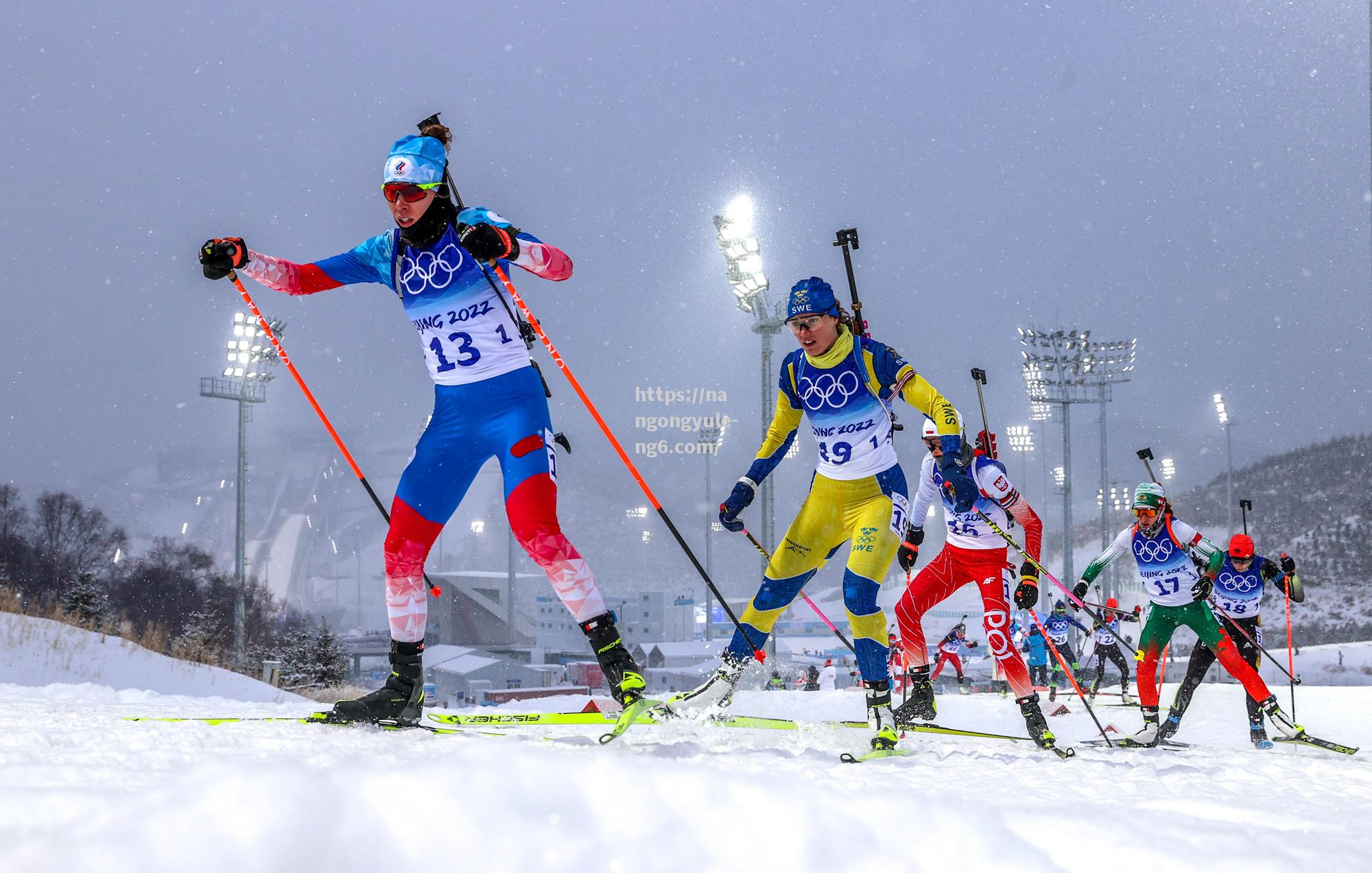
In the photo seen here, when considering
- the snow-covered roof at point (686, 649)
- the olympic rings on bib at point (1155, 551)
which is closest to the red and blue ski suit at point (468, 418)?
the olympic rings on bib at point (1155, 551)

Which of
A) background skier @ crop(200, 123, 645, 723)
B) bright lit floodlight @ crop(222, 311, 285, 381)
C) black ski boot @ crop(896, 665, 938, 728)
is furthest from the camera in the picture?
bright lit floodlight @ crop(222, 311, 285, 381)

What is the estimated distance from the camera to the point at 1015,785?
9.91 ft

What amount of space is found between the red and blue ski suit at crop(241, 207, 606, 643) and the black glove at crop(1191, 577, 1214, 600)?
5.24 m

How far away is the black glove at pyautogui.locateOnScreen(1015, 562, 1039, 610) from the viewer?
5.48 meters

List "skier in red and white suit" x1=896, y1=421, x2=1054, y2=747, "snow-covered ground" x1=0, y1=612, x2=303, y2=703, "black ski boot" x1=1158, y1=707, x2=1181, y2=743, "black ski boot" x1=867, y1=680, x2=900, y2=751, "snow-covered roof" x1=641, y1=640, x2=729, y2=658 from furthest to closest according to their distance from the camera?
"snow-covered roof" x1=641, y1=640, x2=729, y2=658, "snow-covered ground" x1=0, y1=612, x2=303, y2=703, "black ski boot" x1=1158, y1=707, x2=1181, y2=743, "skier in red and white suit" x1=896, y1=421, x2=1054, y2=747, "black ski boot" x1=867, y1=680, x2=900, y2=751

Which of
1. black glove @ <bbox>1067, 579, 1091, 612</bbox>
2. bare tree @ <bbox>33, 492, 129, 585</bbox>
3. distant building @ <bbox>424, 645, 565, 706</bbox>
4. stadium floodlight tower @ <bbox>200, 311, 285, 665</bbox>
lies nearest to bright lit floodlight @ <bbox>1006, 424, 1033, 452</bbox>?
distant building @ <bbox>424, 645, 565, 706</bbox>

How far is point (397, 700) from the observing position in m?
4.27

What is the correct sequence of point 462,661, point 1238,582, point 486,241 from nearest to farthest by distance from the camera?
point 486,241
point 1238,582
point 462,661

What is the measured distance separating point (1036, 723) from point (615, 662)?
8.41 feet

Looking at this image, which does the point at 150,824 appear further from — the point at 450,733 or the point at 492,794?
the point at 450,733

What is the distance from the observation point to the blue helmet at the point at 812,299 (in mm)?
5082

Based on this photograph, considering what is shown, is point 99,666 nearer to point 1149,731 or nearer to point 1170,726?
point 1149,731

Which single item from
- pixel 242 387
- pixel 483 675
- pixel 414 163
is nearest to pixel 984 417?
pixel 414 163

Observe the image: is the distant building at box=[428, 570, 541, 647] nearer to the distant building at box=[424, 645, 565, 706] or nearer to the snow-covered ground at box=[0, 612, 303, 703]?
the distant building at box=[424, 645, 565, 706]
